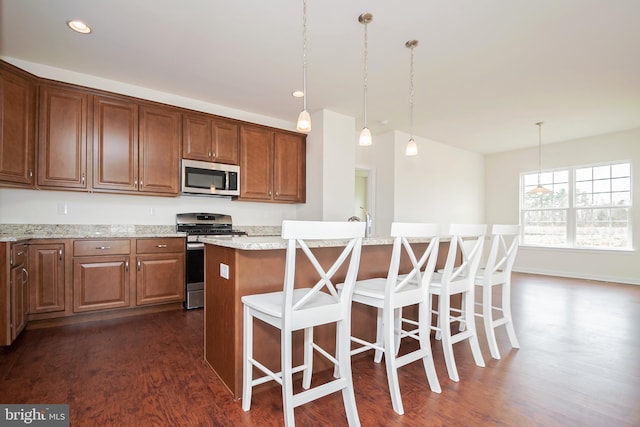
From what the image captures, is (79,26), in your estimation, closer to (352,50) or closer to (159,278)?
(352,50)

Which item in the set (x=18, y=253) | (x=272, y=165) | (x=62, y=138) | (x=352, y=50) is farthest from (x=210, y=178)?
(x=352, y=50)

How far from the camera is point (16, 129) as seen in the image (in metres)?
2.86

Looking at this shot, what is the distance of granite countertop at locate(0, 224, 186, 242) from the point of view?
312cm

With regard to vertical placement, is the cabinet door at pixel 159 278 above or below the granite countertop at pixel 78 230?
below

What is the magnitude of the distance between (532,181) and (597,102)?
287cm

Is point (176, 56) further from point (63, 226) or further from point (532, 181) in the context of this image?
point (532, 181)

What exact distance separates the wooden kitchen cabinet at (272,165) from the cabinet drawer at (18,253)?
224 centimetres

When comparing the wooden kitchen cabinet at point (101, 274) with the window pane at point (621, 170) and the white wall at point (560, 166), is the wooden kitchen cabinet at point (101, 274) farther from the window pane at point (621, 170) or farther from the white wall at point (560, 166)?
the window pane at point (621, 170)

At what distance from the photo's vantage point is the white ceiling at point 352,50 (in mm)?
2467

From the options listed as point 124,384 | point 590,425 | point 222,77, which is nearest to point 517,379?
point 590,425

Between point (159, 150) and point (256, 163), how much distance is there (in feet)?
4.05

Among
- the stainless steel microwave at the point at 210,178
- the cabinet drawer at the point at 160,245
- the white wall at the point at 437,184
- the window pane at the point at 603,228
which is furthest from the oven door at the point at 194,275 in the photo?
the window pane at the point at 603,228

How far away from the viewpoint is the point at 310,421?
163cm

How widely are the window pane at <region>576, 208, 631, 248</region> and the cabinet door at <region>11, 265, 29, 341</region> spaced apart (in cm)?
833
